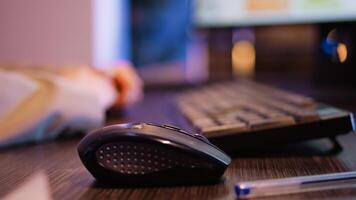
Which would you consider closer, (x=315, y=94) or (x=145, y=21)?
(x=315, y=94)

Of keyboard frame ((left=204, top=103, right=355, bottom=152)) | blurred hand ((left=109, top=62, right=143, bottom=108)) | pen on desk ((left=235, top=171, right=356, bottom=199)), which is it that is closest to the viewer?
pen on desk ((left=235, top=171, right=356, bottom=199))

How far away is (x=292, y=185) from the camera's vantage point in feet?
1.03

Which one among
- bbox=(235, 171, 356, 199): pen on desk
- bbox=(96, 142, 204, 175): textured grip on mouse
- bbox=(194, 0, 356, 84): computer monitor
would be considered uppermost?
bbox=(194, 0, 356, 84): computer monitor

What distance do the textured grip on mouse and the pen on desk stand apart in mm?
45

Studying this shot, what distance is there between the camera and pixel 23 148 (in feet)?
1.66

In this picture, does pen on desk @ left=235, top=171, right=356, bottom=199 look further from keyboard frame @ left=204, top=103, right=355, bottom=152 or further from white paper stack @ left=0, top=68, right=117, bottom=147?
white paper stack @ left=0, top=68, right=117, bottom=147

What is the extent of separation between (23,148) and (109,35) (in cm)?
113

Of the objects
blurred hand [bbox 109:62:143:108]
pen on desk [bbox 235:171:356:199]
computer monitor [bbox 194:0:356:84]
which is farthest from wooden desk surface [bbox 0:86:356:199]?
computer monitor [bbox 194:0:356:84]

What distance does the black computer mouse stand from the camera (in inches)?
13.1

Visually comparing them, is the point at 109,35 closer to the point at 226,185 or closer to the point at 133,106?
the point at 133,106

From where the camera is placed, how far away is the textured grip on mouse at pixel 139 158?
13.1 inches

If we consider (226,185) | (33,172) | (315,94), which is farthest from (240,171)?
(315,94)

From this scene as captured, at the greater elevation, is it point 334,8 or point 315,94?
point 334,8

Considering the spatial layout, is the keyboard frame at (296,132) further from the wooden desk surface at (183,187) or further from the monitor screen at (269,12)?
the monitor screen at (269,12)
